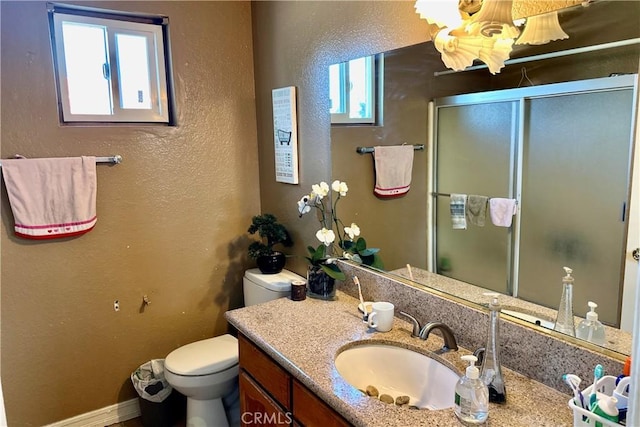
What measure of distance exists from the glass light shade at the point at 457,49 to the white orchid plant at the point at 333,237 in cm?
69

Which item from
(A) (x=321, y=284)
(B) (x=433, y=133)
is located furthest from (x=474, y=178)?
(A) (x=321, y=284)

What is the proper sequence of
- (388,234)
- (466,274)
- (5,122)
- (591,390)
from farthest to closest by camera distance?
(5,122), (388,234), (466,274), (591,390)

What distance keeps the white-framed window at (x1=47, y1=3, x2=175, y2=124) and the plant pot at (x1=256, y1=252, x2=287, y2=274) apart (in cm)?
88

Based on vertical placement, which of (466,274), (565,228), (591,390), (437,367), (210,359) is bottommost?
(210,359)

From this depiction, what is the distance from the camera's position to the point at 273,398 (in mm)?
1532

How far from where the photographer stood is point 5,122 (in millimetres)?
1970

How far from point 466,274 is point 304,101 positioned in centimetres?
111

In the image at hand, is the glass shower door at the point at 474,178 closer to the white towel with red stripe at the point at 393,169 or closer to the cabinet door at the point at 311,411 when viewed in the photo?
the white towel with red stripe at the point at 393,169

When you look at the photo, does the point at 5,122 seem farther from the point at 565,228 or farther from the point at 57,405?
the point at 565,228

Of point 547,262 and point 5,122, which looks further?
point 5,122

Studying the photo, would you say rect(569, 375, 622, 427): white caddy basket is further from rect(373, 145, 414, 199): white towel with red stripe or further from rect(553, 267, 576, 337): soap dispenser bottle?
rect(373, 145, 414, 199): white towel with red stripe

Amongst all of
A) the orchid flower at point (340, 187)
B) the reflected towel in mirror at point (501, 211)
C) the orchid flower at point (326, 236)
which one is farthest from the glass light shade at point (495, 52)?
the orchid flower at point (326, 236)

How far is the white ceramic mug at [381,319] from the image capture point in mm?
1553

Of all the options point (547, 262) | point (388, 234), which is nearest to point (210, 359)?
point (388, 234)
